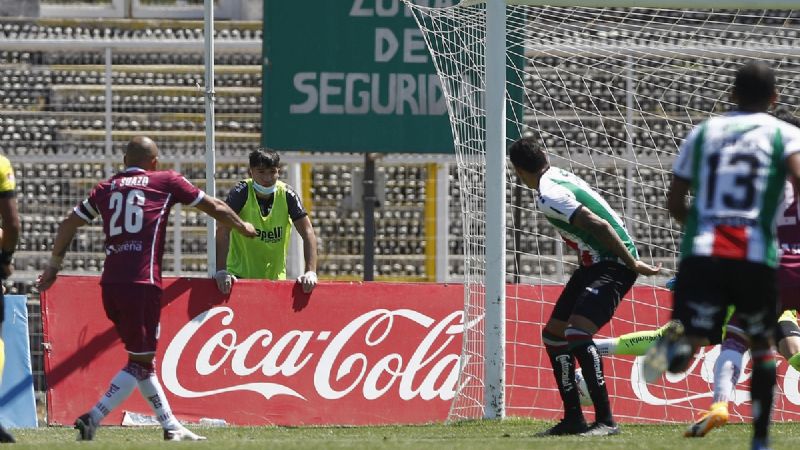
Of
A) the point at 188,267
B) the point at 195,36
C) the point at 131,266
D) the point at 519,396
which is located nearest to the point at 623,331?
the point at 519,396

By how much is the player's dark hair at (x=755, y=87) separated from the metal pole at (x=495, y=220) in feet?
11.2

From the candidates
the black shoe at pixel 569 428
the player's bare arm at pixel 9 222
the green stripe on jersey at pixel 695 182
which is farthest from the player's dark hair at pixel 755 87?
the player's bare arm at pixel 9 222

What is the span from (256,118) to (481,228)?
7864 mm

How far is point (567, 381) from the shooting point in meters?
8.86

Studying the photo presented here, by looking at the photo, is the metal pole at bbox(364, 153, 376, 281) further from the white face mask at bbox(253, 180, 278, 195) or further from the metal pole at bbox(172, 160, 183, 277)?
the metal pole at bbox(172, 160, 183, 277)

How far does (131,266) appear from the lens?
8.45m

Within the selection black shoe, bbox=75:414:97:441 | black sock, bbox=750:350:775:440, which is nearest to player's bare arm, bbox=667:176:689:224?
black sock, bbox=750:350:775:440

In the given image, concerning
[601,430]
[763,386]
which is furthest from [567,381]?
[763,386]

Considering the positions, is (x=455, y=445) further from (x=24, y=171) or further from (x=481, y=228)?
(x=24, y=171)

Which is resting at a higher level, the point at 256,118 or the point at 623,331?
the point at 256,118

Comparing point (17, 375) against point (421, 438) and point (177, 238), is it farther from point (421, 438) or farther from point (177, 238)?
point (177, 238)

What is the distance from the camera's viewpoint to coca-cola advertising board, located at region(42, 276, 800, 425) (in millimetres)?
10461

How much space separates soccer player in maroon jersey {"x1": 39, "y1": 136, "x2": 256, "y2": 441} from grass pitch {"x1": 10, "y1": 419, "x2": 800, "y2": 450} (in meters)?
0.27

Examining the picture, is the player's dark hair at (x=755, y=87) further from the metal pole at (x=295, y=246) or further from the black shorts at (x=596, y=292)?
the metal pole at (x=295, y=246)
